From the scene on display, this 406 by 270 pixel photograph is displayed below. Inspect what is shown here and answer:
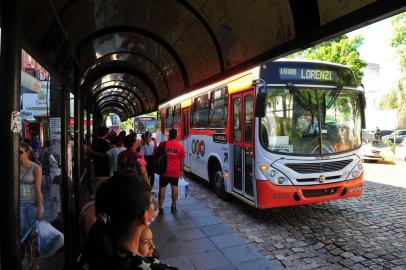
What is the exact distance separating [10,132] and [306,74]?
616 centimetres

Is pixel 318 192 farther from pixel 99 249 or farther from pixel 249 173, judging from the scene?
pixel 99 249

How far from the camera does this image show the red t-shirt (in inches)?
287

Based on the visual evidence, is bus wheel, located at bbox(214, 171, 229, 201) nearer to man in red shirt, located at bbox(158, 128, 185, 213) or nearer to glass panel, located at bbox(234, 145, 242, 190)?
glass panel, located at bbox(234, 145, 242, 190)

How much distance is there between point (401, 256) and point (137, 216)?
5026 millimetres

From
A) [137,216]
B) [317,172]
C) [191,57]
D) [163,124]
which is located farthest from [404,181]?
[137,216]

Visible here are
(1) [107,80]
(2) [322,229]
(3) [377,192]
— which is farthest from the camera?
(1) [107,80]

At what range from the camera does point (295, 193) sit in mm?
6582

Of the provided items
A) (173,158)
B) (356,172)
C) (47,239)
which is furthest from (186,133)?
(47,239)

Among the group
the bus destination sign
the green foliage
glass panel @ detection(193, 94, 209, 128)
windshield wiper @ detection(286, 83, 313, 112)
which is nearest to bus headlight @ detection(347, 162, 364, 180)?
windshield wiper @ detection(286, 83, 313, 112)

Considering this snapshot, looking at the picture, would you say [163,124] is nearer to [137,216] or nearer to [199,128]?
[199,128]

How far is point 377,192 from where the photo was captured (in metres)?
9.70

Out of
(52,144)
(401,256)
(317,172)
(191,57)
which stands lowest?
(401,256)

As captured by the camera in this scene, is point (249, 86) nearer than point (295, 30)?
No

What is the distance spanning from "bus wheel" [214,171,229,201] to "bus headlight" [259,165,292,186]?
86.8 inches
